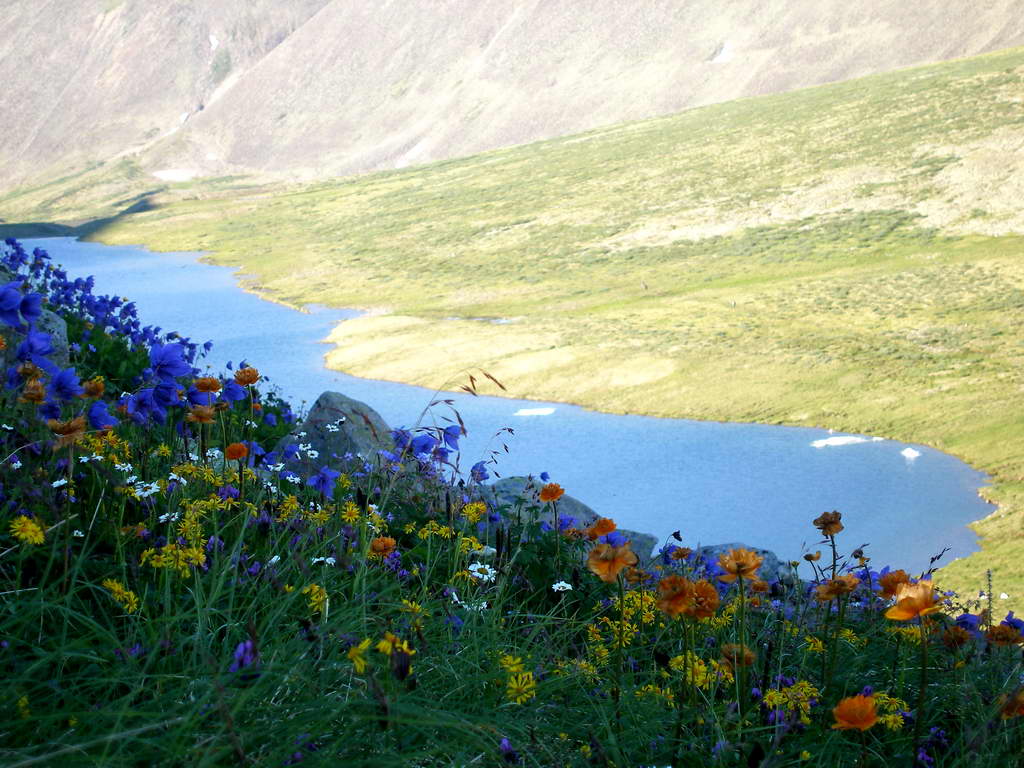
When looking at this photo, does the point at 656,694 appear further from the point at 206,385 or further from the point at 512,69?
the point at 512,69

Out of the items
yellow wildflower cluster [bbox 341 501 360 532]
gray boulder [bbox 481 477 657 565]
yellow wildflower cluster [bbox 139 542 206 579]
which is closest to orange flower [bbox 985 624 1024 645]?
yellow wildflower cluster [bbox 341 501 360 532]

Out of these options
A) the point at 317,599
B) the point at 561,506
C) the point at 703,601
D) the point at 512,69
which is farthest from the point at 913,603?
the point at 512,69

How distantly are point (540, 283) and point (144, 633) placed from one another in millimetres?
46261

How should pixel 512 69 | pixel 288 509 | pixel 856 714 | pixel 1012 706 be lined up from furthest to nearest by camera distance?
pixel 512 69 → pixel 288 509 → pixel 1012 706 → pixel 856 714

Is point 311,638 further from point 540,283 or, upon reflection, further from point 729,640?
point 540,283

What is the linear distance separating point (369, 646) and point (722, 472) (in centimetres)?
2009

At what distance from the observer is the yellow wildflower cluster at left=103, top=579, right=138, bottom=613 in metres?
2.31

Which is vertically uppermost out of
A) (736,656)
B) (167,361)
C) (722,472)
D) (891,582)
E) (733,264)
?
(167,361)

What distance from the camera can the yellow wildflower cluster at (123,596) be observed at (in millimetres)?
2309

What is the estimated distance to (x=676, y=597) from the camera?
207 centimetres

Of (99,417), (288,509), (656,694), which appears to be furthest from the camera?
(288,509)

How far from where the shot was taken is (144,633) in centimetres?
233

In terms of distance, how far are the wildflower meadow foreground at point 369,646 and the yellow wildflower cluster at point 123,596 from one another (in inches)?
0.5

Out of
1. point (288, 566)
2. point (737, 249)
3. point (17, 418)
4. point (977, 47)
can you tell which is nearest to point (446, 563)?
point (288, 566)
